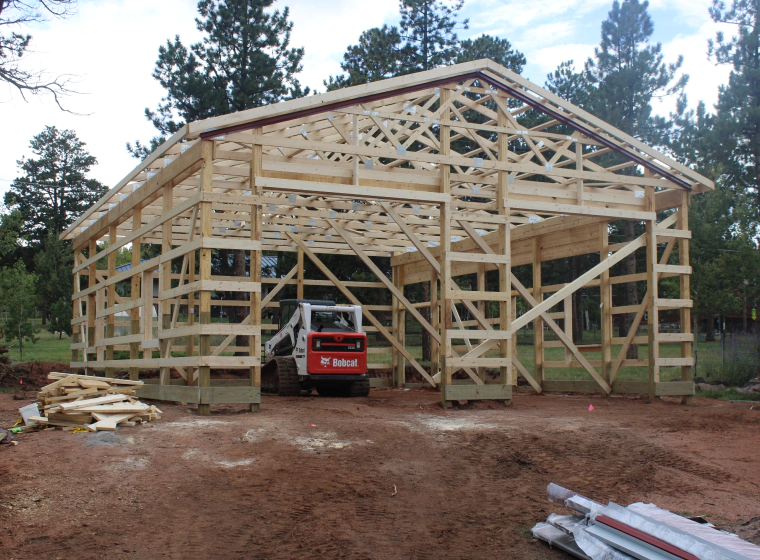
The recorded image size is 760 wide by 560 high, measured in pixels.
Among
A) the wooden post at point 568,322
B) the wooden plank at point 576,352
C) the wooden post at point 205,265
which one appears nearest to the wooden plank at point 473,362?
the wooden plank at point 576,352

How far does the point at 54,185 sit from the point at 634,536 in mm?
56951

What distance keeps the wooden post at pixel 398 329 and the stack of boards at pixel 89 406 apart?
33.5 ft

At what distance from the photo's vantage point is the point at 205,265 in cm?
1088

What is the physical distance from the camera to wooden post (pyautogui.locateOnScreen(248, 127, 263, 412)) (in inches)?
436

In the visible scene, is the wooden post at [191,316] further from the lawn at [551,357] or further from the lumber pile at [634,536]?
the lawn at [551,357]

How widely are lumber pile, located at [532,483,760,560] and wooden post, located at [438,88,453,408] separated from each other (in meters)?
6.19

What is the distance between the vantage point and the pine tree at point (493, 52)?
28484 mm

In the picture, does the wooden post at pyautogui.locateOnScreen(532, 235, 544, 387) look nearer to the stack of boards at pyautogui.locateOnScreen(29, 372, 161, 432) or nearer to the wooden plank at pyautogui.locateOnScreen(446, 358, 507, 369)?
the wooden plank at pyautogui.locateOnScreen(446, 358, 507, 369)

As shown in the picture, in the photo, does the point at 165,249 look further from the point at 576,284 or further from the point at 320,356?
the point at 576,284

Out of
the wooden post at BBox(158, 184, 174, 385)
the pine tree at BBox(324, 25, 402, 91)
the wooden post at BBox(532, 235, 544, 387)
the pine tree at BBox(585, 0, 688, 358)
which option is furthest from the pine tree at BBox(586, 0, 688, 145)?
the wooden post at BBox(158, 184, 174, 385)

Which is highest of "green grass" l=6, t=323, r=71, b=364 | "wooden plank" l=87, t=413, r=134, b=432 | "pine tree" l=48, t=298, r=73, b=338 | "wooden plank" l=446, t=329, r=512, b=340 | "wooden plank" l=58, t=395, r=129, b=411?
"pine tree" l=48, t=298, r=73, b=338

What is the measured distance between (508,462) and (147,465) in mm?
3875

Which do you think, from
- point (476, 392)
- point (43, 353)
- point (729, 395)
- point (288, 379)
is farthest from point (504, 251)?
point (43, 353)

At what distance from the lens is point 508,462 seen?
816cm
